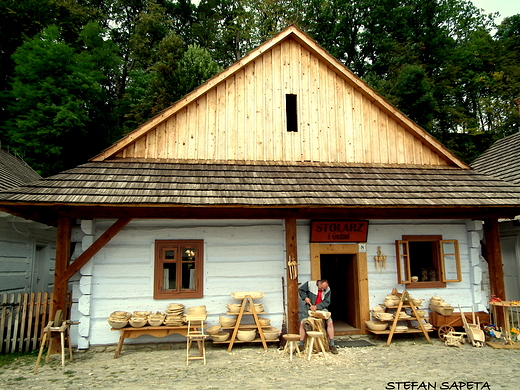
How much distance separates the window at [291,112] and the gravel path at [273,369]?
495cm

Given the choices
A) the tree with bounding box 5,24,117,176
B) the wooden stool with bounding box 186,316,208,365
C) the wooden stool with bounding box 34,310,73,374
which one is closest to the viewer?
the wooden stool with bounding box 34,310,73,374

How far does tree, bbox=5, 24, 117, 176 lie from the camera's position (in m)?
18.6

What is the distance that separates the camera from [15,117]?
1988cm

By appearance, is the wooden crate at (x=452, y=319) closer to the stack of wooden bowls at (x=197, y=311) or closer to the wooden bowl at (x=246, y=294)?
the wooden bowl at (x=246, y=294)

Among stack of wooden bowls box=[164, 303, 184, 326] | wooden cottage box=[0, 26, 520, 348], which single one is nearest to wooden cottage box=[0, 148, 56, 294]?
wooden cottage box=[0, 26, 520, 348]

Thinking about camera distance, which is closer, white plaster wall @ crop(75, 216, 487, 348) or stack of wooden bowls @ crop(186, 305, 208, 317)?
stack of wooden bowls @ crop(186, 305, 208, 317)

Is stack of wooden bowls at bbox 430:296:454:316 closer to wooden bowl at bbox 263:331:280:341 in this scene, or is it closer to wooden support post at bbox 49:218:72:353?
wooden bowl at bbox 263:331:280:341

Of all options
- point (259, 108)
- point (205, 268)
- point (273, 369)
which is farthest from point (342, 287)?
point (259, 108)

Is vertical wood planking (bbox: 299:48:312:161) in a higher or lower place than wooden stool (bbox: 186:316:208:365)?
higher

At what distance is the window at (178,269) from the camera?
790 cm

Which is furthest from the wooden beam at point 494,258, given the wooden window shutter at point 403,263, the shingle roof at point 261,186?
the wooden window shutter at point 403,263

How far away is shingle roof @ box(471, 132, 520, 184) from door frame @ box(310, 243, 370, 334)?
5418mm

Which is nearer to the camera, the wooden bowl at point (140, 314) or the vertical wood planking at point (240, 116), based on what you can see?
the wooden bowl at point (140, 314)

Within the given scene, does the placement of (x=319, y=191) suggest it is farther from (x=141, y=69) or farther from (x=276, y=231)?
(x=141, y=69)
